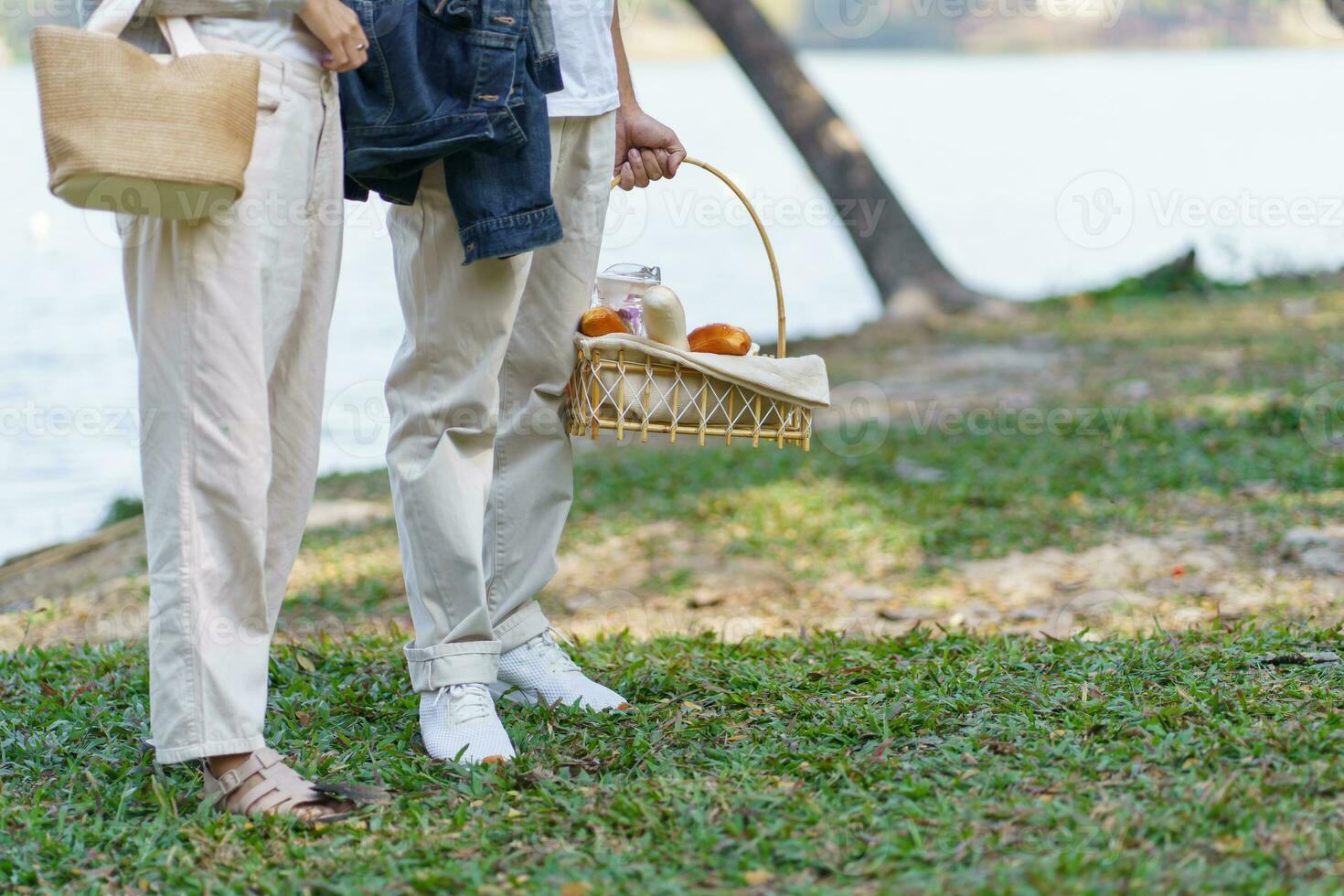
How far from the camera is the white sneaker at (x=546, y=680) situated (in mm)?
2904

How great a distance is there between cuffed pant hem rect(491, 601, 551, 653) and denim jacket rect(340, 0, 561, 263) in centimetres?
79

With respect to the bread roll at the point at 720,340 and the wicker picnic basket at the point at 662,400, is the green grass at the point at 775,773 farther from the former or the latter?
the bread roll at the point at 720,340

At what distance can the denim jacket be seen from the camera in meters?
2.33

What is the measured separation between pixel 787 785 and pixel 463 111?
48.2 inches

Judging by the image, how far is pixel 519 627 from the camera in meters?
2.93

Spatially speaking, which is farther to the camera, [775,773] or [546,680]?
[546,680]

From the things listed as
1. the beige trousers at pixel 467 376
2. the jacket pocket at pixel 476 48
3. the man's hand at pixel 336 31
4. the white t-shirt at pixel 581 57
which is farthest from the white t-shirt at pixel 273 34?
the white t-shirt at pixel 581 57

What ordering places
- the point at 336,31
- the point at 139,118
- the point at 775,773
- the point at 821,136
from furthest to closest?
the point at 821,136
the point at 775,773
the point at 336,31
the point at 139,118

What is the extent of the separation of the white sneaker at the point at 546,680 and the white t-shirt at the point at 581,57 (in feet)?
3.49

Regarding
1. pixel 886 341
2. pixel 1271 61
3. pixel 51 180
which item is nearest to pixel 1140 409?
pixel 886 341

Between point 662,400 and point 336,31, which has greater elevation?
point 336,31

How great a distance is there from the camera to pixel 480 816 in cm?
236

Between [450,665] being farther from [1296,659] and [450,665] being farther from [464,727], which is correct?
[1296,659]

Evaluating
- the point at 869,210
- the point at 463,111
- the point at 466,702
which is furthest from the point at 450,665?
the point at 869,210
